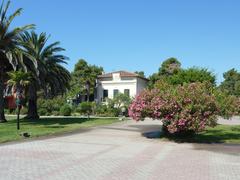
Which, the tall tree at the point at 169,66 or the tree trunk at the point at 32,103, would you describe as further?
the tall tree at the point at 169,66

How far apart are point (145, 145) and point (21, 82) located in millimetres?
10435

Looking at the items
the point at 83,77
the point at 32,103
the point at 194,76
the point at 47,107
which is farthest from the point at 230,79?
the point at 32,103

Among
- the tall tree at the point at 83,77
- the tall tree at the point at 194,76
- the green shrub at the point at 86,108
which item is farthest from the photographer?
the tall tree at the point at 83,77

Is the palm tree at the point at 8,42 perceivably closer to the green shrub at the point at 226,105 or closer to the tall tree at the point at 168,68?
the green shrub at the point at 226,105

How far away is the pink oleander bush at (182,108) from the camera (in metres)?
16.5

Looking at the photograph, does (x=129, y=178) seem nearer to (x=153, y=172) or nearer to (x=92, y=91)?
(x=153, y=172)

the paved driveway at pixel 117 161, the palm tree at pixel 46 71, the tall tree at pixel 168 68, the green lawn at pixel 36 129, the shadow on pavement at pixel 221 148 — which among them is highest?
the tall tree at pixel 168 68

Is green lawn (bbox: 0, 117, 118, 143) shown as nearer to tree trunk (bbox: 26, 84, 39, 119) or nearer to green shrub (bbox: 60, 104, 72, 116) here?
tree trunk (bbox: 26, 84, 39, 119)

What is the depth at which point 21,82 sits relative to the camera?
22.7 meters

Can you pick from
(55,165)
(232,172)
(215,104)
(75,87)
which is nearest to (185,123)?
(215,104)

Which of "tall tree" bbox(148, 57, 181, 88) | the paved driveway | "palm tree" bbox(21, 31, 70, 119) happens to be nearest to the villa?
"tall tree" bbox(148, 57, 181, 88)

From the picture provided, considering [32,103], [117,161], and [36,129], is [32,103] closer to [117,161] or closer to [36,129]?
[36,129]

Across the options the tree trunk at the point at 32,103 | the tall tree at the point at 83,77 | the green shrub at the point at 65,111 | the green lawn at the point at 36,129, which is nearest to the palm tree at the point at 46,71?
the tree trunk at the point at 32,103

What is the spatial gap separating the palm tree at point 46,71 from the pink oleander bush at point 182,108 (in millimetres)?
16444
